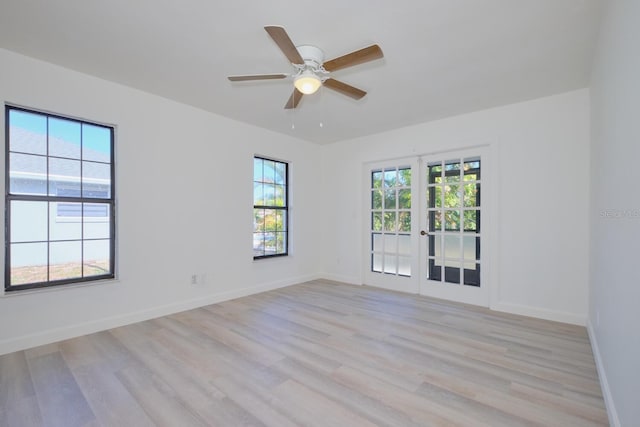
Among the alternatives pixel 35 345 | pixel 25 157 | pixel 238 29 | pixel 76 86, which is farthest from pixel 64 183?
pixel 238 29

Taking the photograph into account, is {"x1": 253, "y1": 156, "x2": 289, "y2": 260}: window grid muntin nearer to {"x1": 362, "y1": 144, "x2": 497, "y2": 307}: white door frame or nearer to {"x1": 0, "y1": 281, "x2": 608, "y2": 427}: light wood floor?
{"x1": 362, "y1": 144, "x2": 497, "y2": 307}: white door frame

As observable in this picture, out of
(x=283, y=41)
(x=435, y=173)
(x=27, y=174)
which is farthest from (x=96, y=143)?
(x=435, y=173)

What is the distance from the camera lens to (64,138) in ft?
9.93

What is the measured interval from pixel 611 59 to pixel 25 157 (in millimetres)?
4745

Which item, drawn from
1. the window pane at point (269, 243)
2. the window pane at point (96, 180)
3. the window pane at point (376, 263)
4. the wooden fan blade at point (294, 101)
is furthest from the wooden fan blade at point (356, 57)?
the window pane at point (376, 263)

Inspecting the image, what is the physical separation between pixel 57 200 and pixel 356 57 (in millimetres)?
3141

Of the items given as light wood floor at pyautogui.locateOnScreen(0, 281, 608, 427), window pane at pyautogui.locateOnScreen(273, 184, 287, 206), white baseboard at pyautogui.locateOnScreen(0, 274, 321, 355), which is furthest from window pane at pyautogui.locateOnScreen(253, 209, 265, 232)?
light wood floor at pyautogui.locateOnScreen(0, 281, 608, 427)

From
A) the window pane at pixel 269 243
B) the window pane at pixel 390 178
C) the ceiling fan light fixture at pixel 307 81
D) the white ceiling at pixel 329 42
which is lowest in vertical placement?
the window pane at pixel 269 243

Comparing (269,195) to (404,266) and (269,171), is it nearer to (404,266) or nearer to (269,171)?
(269,171)

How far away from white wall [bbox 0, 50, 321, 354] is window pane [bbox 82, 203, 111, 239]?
129mm

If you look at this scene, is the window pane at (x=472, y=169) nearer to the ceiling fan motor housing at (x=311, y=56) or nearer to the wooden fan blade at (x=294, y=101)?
the wooden fan blade at (x=294, y=101)

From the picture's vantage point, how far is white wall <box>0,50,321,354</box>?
279cm

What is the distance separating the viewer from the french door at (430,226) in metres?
4.10

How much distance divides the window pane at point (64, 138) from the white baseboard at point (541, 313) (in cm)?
520
